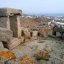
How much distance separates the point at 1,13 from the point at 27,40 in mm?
2345

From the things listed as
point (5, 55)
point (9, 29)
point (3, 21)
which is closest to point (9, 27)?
point (3, 21)

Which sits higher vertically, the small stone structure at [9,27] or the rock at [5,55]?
the small stone structure at [9,27]

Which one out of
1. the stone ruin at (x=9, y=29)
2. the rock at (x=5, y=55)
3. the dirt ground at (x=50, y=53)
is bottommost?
the dirt ground at (x=50, y=53)

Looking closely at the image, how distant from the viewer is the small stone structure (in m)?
9.07

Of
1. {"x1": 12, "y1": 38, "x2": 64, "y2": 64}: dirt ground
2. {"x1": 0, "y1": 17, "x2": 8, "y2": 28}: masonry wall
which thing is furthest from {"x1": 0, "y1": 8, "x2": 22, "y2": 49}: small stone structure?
{"x1": 12, "y1": 38, "x2": 64, "y2": 64}: dirt ground

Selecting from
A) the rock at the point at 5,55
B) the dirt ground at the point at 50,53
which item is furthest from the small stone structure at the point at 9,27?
the rock at the point at 5,55

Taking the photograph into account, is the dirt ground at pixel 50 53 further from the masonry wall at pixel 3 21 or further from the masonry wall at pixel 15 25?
the masonry wall at pixel 3 21

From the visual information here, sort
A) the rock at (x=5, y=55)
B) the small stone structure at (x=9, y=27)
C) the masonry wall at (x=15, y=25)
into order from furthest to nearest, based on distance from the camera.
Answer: the masonry wall at (x=15, y=25) → the small stone structure at (x=9, y=27) → the rock at (x=5, y=55)

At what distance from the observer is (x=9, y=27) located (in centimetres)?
1100

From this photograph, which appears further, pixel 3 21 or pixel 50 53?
pixel 3 21

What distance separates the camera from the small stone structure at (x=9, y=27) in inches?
357

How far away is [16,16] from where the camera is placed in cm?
A: 1176

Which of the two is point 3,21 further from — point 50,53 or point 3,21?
point 50,53

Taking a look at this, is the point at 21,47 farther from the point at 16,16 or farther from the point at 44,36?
the point at 44,36
